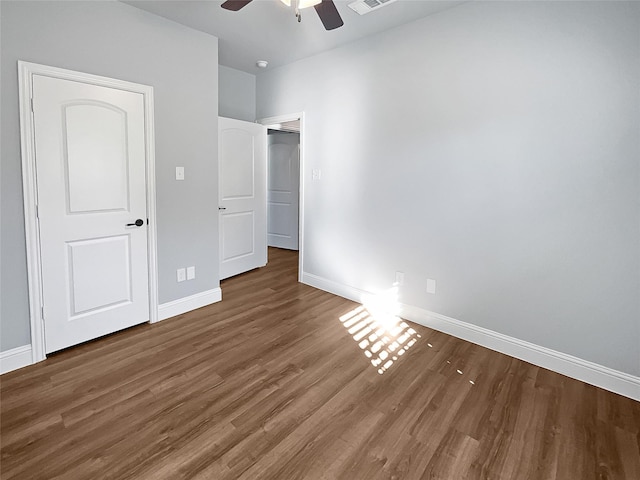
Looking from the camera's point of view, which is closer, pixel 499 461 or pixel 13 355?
pixel 499 461

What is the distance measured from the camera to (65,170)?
8.36 feet

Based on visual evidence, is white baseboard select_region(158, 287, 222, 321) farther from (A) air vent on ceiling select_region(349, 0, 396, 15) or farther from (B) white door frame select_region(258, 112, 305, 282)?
(A) air vent on ceiling select_region(349, 0, 396, 15)

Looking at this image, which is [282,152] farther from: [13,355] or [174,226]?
[13,355]

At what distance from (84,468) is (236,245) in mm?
3144

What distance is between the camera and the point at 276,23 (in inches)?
122

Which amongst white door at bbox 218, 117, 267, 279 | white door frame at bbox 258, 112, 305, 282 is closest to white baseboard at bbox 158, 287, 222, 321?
white door at bbox 218, 117, 267, 279

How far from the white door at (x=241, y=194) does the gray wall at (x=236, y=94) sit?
0.28 metres

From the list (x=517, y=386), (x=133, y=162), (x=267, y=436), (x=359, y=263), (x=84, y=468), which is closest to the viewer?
(x=84, y=468)

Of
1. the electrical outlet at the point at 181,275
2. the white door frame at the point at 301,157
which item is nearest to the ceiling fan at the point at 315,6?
the white door frame at the point at 301,157

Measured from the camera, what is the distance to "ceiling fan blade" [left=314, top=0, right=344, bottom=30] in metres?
2.04

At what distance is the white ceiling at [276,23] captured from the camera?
277 cm

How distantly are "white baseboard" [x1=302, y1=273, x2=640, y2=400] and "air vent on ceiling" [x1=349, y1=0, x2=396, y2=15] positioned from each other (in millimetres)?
2588

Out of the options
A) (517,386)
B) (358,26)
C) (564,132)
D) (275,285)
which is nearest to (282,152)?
(275,285)

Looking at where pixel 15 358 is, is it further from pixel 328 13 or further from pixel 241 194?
pixel 328 13
